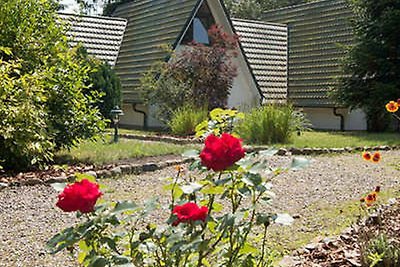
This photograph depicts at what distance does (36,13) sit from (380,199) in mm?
6322

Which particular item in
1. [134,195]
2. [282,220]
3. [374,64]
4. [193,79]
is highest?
[374,64]

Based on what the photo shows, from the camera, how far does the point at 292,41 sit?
23.0m

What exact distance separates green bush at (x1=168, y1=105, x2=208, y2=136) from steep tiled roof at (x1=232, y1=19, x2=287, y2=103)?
20.3ft

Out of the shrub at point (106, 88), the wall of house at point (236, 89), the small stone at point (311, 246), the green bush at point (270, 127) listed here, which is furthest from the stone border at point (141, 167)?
the wall of house at point (236, 89)

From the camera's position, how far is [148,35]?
21062 mm

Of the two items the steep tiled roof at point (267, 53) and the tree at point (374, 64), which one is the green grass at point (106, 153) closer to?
the tree at point (374, 64)

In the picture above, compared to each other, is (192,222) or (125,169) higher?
(192,222)

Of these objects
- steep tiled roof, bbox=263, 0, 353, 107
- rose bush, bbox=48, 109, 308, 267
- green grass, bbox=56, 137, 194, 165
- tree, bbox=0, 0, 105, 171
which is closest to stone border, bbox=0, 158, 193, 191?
green grass, bbox=56, 137, 194, 165

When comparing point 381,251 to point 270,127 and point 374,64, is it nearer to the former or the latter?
point 270,127

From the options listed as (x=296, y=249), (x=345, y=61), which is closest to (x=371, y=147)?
(x=345, y=61)

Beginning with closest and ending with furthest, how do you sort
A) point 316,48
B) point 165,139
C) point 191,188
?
point 191,188 → point 165,139 → point 316,48

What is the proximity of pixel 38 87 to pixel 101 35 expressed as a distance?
13877 mm

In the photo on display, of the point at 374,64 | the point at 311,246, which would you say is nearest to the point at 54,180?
the point at 311,246

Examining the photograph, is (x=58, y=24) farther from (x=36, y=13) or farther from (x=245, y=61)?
(x=245, y=61)
